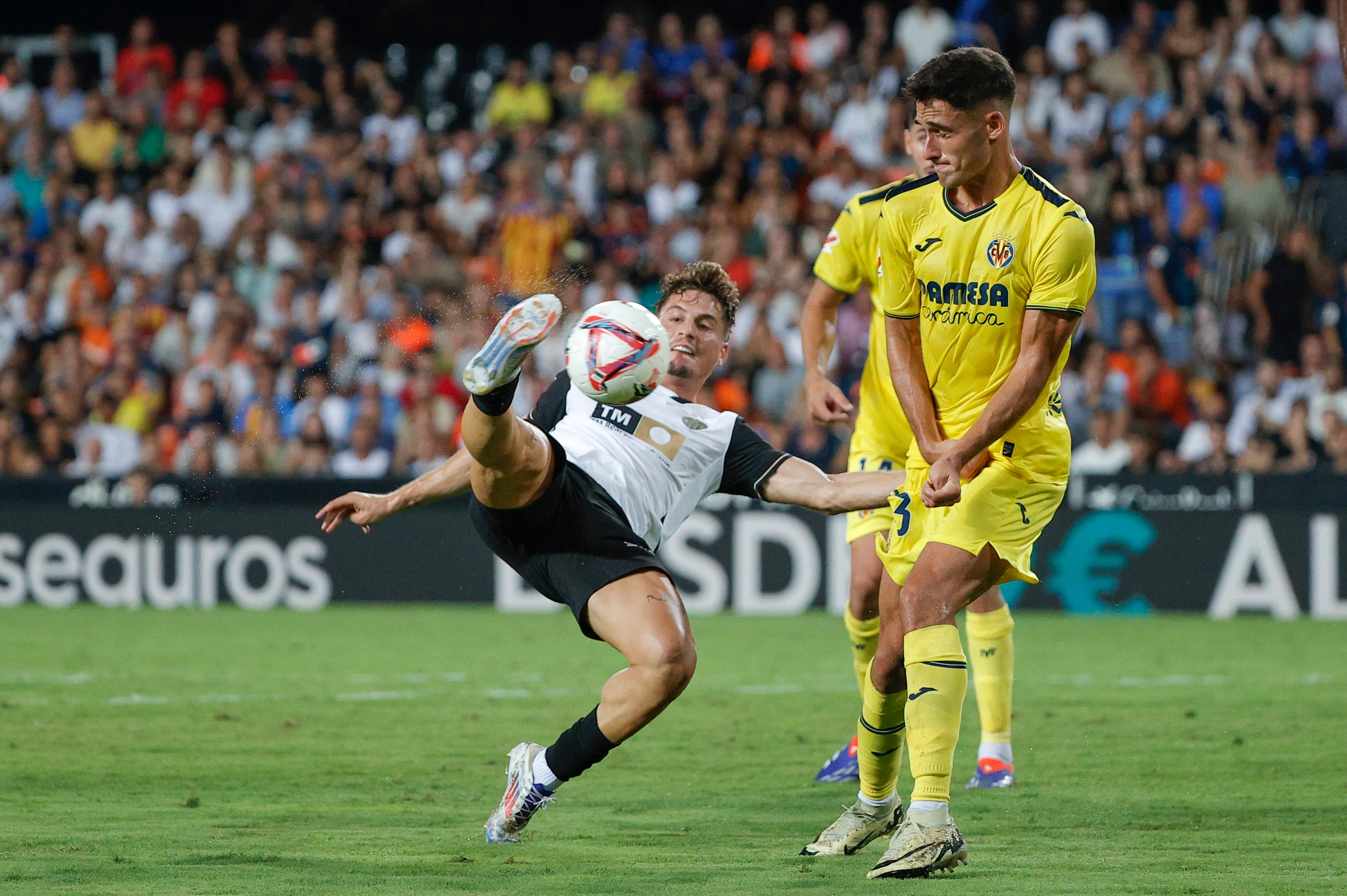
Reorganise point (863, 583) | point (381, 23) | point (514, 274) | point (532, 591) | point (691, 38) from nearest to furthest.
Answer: point (863, 583) < point (532, 591) < point (514, 274) < point (691, 38) < point (381, 23)

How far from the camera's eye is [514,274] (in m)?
16.3

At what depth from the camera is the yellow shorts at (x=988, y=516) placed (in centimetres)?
521

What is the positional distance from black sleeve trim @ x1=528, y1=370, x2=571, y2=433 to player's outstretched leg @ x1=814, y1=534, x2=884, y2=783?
1.40 meters

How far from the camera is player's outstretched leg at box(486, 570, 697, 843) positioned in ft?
16.9

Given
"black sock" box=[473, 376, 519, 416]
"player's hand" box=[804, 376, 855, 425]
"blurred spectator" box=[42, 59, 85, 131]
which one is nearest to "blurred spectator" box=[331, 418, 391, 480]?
"blurred spectator" box=[42, 59, 85, 131]

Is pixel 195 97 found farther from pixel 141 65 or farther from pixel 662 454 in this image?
pixel 662 454

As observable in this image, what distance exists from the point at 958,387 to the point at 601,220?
11.8m

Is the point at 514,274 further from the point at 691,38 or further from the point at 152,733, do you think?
the point at 152,733

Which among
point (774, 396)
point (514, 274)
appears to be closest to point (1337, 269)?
point (774, 396)

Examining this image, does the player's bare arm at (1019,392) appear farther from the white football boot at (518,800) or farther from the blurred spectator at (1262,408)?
the blurred spectator at (1262,408)

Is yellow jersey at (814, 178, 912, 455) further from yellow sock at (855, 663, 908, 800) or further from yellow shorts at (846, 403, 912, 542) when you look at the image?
yellow sock at (855, 663, 908, 800)

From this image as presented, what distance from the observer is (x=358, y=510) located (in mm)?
5328

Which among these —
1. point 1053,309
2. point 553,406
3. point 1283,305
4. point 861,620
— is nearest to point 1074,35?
point 1283,305

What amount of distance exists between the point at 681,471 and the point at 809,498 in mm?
527
